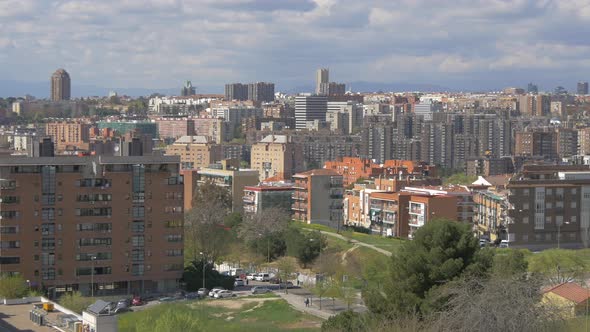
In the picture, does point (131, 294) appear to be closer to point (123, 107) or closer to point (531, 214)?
point (531, 214)

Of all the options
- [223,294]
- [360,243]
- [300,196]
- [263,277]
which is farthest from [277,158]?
[223,294]

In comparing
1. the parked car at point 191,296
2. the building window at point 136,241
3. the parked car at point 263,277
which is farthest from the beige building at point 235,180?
the parked car at point 191,296

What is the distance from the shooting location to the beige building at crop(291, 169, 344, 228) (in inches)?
1571

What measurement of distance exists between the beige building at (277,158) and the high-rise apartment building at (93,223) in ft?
107

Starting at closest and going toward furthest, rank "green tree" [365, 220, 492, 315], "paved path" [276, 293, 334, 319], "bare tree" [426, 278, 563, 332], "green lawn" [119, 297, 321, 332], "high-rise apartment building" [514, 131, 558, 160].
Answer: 1. "bare tree" [426, 278, 563, 332]
2. "green tree" [365, 220, 492, 315]
3. "green lawn" [119, 297, 321, 332]
4. "paved path" [276, 293, 334, 319]
5. "high-rise apartment building" [514, 131, 558, 160]

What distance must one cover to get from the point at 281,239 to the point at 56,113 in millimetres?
88943

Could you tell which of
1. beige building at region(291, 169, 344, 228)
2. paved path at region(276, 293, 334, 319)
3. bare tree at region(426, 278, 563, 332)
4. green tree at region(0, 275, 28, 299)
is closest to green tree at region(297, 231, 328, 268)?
paved path at region(276, 293, 334, 319)

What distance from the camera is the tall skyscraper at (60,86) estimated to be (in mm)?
144125

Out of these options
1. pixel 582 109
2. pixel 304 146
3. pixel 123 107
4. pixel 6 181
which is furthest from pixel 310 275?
pixel 123 107

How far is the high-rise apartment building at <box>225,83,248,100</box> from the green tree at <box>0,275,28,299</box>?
374 ft

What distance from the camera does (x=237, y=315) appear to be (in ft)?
78.1

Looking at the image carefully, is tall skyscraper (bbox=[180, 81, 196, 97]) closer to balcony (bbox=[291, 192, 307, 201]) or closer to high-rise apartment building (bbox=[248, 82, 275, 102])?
high-rise apartment building (bbox=[248, 82, 275, 102])

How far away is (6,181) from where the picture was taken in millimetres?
25984

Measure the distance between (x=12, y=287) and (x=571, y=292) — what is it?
35.3 feet
